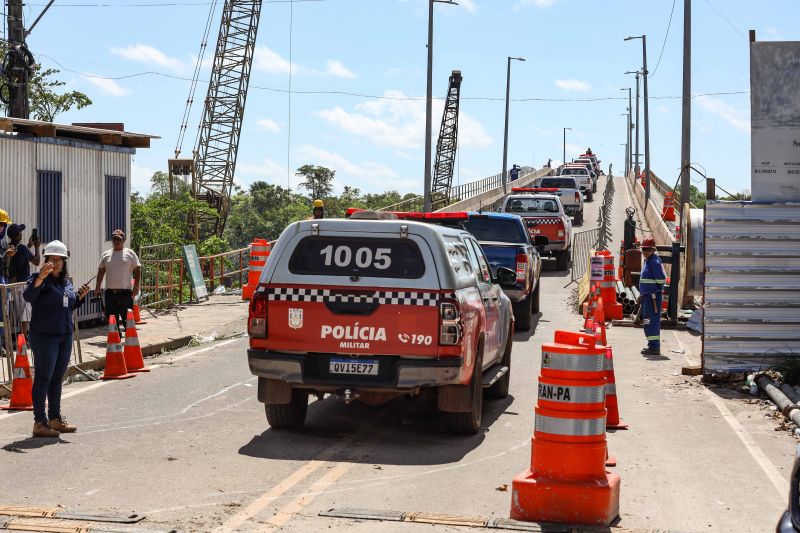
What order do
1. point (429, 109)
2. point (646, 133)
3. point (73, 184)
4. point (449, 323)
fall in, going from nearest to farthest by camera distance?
point (449, 323) → point (73, 184) → point (429, 109) → point (646, 133)

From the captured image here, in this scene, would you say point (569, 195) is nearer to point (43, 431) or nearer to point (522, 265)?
point (522, 265)

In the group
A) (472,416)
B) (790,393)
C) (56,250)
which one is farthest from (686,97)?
(56,250)

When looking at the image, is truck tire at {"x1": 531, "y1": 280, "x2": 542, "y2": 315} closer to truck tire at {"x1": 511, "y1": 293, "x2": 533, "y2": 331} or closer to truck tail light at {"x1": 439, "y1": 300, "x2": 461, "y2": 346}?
truck tire at {"x1": 511, "y1": 293, "x2": 533, "y2": 331}

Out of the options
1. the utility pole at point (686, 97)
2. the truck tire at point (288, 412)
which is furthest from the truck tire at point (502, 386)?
the utility pole at point (686, 97)

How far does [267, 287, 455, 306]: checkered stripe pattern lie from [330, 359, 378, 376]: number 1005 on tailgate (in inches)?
20.6

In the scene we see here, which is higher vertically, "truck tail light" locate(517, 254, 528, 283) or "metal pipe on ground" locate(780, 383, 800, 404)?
"truck tail light" locate(517, 254, 528, 283)

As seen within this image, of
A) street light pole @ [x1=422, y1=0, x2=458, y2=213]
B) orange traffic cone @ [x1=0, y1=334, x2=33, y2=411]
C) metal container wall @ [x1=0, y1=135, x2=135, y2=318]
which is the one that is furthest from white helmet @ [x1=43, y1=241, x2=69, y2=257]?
street light pole @ [x1=422, y1=0, x2=458, y2=213]

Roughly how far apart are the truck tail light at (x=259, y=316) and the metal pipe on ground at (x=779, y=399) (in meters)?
5.33

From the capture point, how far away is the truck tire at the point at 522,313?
64.0ft

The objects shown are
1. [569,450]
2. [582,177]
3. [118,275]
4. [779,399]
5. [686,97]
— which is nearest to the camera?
[569,450]

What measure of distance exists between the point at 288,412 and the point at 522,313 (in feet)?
31.4

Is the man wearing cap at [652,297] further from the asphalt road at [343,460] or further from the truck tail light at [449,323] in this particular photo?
the truck tail light at [449,323]

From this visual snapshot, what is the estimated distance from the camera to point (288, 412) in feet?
34.7

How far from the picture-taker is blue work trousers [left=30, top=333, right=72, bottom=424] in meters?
10.3
